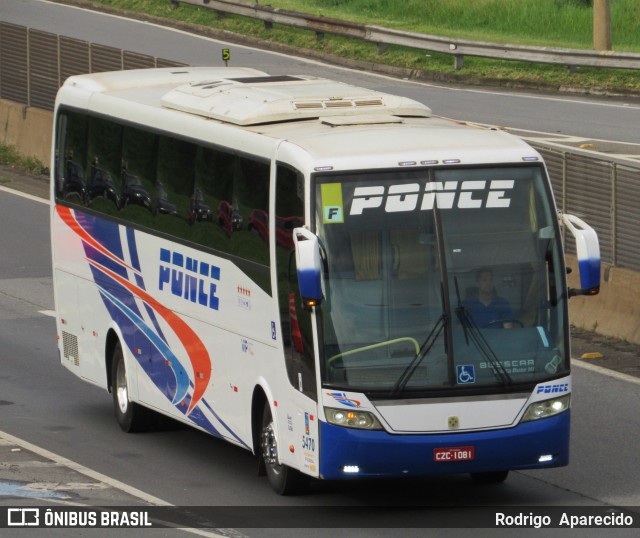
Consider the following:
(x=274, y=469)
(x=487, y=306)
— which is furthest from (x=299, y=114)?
(x=274, y=469)

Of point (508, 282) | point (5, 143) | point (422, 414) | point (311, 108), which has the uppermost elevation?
point (311, 108)

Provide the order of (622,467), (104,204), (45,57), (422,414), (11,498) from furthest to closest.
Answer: (45,57) < (104,204) < (622,467) < (11,498) < (422,414)

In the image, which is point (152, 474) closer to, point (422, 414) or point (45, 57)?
point (422, 414)

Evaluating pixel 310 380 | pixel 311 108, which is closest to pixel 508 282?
pixel 310 380

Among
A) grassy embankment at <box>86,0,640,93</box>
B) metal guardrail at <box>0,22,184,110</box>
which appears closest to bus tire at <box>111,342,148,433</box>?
metal guardrail at <box>0,22,184,110</box>

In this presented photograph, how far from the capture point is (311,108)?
46.2ft

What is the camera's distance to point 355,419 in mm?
12227

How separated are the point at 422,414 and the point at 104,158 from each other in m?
5.86

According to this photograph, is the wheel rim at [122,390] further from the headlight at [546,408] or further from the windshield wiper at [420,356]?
the headlight at [546,408]

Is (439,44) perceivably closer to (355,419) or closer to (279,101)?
(279,101)

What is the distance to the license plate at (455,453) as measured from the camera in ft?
40.3

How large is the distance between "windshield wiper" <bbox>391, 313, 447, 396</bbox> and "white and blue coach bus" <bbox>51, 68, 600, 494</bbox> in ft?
0.03

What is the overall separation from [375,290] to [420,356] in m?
0.57

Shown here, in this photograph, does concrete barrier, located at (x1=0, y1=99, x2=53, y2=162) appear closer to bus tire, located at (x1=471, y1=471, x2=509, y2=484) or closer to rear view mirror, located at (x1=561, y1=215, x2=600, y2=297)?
bus tire, located at (x1=471, y1=471, x2=509, y2=484)
